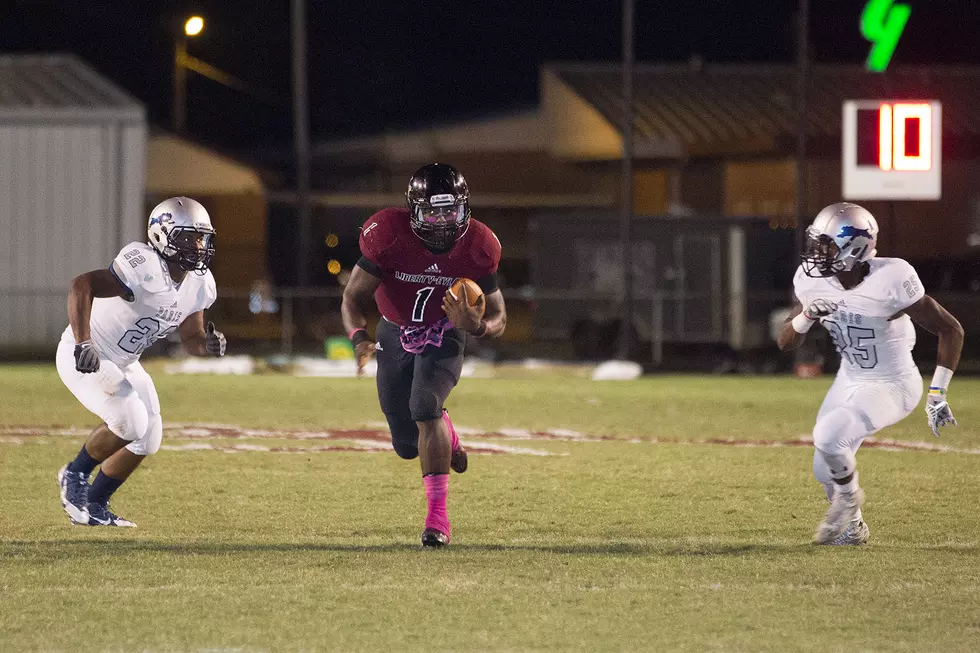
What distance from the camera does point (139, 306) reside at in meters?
8.61

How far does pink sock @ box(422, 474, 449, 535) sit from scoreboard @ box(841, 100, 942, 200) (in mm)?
16973

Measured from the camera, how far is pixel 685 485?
36.0 ft

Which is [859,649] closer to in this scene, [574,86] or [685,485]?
[685,485]

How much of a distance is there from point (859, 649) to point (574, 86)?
25.3 metres

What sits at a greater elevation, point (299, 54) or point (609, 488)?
point (299, 54)

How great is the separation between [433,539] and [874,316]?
8.47ft

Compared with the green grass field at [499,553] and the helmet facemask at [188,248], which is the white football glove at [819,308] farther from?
the helmet facemask at [188,248]

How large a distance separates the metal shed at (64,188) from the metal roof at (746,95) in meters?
8.81

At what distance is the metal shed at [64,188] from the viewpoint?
26281mm

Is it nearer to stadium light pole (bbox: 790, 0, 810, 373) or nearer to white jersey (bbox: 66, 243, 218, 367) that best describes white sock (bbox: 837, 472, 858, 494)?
white jersey (bbox: 66, 243, 218, 367)

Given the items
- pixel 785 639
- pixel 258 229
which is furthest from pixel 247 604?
pixel 258 229

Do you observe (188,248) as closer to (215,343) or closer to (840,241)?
(215,343)

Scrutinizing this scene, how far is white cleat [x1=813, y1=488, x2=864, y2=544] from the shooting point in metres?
8.27

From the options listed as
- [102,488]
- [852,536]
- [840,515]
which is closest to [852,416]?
[840,515]
